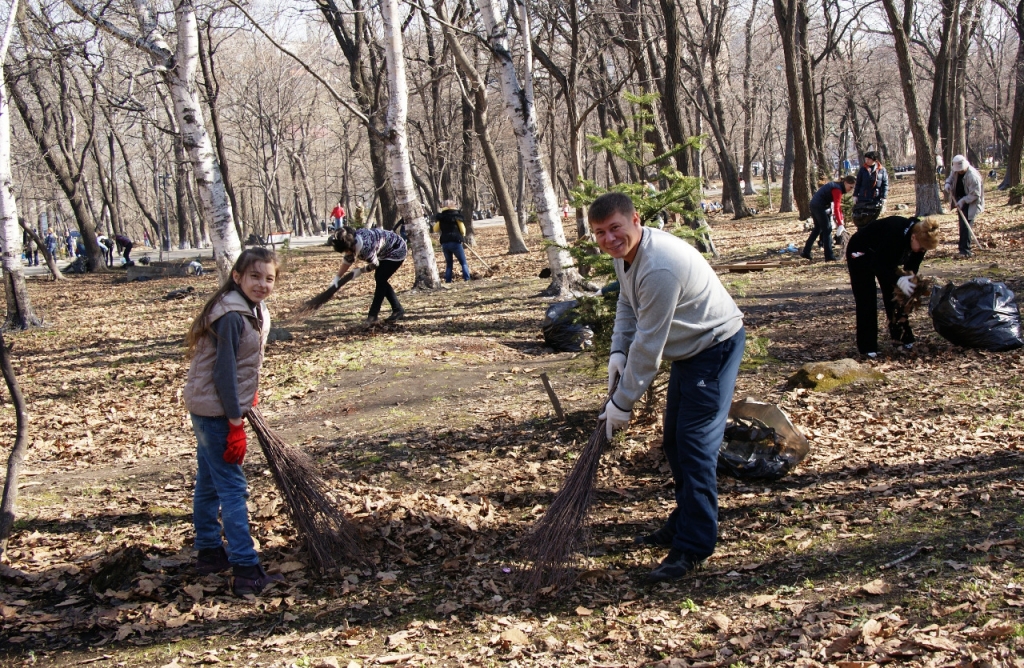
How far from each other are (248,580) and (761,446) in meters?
3.09

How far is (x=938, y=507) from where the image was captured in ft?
14.4

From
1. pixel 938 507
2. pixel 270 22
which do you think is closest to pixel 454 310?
pixel 270 22

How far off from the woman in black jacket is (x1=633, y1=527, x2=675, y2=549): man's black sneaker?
3784 millimetres

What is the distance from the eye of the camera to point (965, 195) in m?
12.9

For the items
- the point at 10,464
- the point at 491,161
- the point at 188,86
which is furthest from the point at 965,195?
the point at 10,464

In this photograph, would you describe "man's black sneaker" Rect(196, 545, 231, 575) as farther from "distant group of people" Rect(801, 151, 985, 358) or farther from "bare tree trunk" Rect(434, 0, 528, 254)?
"bare tree trunk" Rect(434, 0, 528, 254)

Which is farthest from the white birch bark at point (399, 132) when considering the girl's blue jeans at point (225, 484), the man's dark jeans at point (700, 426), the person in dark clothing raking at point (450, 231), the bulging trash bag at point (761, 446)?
the man's dark jeans at point (700, 426)

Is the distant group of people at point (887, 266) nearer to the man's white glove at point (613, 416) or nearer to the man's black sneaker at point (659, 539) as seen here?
the man's black sneaker at point (659, 539)

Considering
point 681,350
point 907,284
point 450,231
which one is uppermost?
point 450,231

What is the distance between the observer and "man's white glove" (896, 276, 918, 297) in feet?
22.8

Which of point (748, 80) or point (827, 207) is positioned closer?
point (827, 207)

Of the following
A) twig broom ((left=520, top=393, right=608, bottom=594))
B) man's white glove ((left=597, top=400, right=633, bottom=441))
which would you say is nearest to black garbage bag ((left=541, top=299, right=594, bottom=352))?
twig broom ((left=520, top=393, right=608, bottom=594))

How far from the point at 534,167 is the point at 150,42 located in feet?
16.6

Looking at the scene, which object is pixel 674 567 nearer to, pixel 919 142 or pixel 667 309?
pixel 667 309
